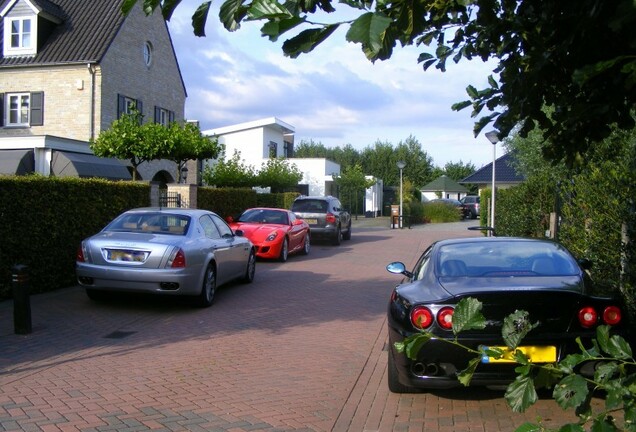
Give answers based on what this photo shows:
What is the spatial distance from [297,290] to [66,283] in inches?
152

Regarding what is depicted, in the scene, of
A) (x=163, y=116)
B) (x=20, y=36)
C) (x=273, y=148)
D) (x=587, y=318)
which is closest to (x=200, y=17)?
(x=587, y=318)

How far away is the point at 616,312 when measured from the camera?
16.8 feet

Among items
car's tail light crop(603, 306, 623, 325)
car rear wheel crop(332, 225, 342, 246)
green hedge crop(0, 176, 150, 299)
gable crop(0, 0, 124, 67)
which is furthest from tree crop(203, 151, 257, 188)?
car's tail light crop(603, 306, 623, 325)

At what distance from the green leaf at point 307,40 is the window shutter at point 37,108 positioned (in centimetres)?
2631

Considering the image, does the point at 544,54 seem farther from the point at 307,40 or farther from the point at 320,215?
the point at 320,215

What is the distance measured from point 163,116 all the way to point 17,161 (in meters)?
9.60

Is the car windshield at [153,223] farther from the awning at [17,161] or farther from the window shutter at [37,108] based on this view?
the window shutter at [37,108]

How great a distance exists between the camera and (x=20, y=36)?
1062 inches

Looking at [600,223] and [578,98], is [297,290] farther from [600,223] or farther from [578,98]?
[578,98]

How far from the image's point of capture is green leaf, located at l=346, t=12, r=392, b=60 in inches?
88.8

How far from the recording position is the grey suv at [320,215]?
70.9 ft

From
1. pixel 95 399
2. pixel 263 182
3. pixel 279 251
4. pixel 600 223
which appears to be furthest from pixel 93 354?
pixel 263 182

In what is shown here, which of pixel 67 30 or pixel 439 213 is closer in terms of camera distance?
pixel 67 30

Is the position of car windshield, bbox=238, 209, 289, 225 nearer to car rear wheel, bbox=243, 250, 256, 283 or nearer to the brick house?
car rear wheel, bbox=243, 250, 256, 283
